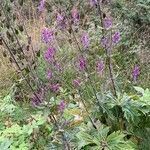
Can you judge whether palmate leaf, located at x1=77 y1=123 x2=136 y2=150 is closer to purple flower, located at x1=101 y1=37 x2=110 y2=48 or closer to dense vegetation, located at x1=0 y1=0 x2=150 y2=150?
dense vegetation, located at x1=0 y1=0 x2=150 y2=150

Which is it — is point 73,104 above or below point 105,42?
below

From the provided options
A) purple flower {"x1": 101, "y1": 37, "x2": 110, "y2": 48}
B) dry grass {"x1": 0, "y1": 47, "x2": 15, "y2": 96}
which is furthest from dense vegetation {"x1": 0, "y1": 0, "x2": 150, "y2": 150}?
dry grass {"x1": 0, "y1": 47, "x2": 15, "y2": 96}

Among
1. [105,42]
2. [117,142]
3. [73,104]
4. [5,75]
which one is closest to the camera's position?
[117,142]

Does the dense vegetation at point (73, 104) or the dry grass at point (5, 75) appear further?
the dry grass at point (5, 75)

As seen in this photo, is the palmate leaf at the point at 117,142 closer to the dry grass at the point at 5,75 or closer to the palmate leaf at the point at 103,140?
the palmate leaf at the point at 103,140

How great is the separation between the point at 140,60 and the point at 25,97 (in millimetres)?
1460

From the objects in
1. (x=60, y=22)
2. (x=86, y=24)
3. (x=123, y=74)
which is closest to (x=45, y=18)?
(x=86, y=24)

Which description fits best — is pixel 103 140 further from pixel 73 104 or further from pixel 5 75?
pixel 5 75

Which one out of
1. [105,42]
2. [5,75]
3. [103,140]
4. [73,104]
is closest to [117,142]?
[103,140]

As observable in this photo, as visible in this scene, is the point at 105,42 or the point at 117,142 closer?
the point at 117,142

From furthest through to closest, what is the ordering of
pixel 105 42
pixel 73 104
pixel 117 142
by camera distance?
1. pixel 73 104
2. pixel 105 42
3. pixel 117 142

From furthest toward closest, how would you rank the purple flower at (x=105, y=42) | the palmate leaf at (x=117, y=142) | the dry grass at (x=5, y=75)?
the dry grass at (x=5, y=75)
the purple flower at (x=105, y=42)
the palmate leaf at (x=117, y=142)

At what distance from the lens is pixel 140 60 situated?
521 cm

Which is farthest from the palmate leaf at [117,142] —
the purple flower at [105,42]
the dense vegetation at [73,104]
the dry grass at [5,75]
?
the dry grass at [5,75]
